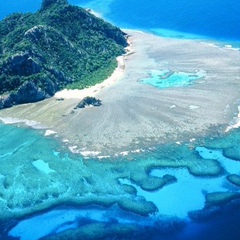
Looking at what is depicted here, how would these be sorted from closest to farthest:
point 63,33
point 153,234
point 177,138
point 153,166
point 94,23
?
point 153,234 → point 153,166 → point 177,138 → point 63,33 → point 94,23

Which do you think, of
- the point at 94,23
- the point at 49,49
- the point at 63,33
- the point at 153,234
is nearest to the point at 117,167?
the point at 153,234

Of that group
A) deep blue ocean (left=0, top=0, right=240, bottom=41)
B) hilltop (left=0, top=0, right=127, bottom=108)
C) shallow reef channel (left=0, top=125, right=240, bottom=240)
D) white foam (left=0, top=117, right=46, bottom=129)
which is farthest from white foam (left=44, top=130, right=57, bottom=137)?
deep blue ocean (left=0, top=0, right=240, bottom=41)

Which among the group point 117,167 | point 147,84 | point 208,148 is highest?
point 147,84

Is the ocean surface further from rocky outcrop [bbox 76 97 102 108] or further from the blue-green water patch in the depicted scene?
the blue-green water patch

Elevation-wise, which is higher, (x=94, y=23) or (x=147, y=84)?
(x=94, y=23)

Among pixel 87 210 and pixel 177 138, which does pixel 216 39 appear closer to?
pixel 177 138

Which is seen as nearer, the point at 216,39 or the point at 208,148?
the point at 208,148

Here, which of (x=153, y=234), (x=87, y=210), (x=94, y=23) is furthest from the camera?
(x=94, y=23)
